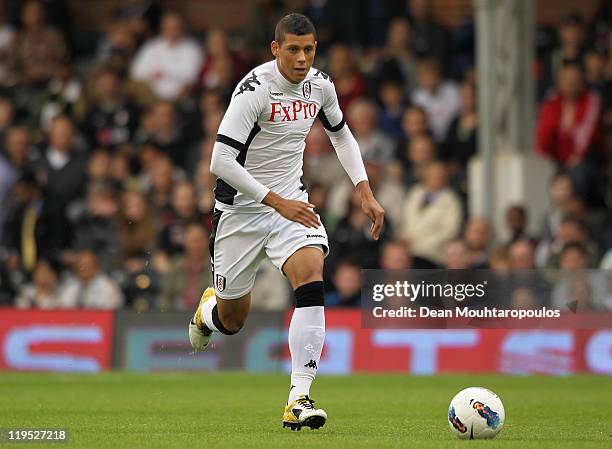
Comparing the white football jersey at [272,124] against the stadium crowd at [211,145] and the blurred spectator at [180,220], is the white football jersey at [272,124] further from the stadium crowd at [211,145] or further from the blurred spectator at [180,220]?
the blurred spectator at [180,220]

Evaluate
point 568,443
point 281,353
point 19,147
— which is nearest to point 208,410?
point 568,443

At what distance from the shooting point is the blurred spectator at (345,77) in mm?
18027

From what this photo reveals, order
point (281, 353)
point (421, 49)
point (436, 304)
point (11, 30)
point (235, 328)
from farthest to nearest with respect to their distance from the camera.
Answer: point (11, 30)
point (421, 49)
point (281, 353)
point (235, 328)
point (436, 304)

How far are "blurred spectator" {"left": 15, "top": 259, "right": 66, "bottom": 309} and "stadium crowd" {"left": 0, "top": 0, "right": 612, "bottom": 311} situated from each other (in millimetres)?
26

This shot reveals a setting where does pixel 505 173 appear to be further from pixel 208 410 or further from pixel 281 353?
pixel 208 410

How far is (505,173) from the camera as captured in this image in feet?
56.8

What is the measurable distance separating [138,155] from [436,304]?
394 inches

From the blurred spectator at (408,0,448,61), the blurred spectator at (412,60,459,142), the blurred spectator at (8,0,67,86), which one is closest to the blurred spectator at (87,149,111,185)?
the blurred spectator at (8,0,67,86)

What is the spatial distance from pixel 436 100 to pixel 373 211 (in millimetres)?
8990

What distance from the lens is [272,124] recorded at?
9.08 m

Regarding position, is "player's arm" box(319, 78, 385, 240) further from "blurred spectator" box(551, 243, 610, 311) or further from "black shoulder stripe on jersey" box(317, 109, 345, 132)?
"blurred spectator" box(551, 243, 610, 311)

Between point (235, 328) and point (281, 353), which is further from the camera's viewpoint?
point (281, 353)

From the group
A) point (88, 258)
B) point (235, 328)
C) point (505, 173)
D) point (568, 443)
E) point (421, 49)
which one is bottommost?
point (568, 443)

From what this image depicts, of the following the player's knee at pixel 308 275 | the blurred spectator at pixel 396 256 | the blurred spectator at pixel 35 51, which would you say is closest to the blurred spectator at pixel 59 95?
the blurred spectator at pixel 35 51
